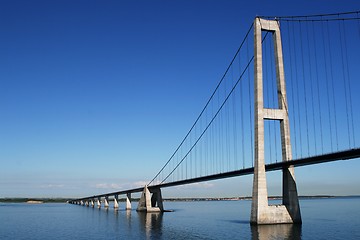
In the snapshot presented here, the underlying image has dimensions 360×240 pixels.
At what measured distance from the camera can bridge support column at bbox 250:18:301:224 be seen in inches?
1807

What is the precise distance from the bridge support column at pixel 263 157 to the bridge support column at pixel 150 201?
52316 mm

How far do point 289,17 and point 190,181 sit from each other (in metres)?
33.8

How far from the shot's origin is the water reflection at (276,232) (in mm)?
36875

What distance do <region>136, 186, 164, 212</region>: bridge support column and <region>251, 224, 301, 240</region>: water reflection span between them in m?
53.2

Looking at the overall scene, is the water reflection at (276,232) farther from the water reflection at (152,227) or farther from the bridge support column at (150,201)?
the bridge support column at (150,201)

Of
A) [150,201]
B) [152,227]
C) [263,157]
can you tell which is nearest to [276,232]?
[263,157]

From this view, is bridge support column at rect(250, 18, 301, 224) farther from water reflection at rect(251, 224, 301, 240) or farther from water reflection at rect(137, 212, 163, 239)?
water reflection at rect(137, 212, 163, 239)

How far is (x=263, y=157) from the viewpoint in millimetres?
46531

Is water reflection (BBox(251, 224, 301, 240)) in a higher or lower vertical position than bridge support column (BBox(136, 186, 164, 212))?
lower

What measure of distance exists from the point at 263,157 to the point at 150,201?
56383 millimetres

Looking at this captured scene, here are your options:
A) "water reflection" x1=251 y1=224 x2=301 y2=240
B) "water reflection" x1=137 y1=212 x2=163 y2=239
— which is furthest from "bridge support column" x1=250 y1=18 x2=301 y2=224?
"water reflection" x1=137 y1=212 x2=163 y2=239

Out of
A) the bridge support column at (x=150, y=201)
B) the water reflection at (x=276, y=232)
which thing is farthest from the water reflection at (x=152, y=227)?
the bridge support column at (x=150, y=201)

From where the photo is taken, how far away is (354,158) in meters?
37.6

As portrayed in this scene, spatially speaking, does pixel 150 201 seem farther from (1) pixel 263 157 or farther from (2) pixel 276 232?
(2) pixel 276 232
